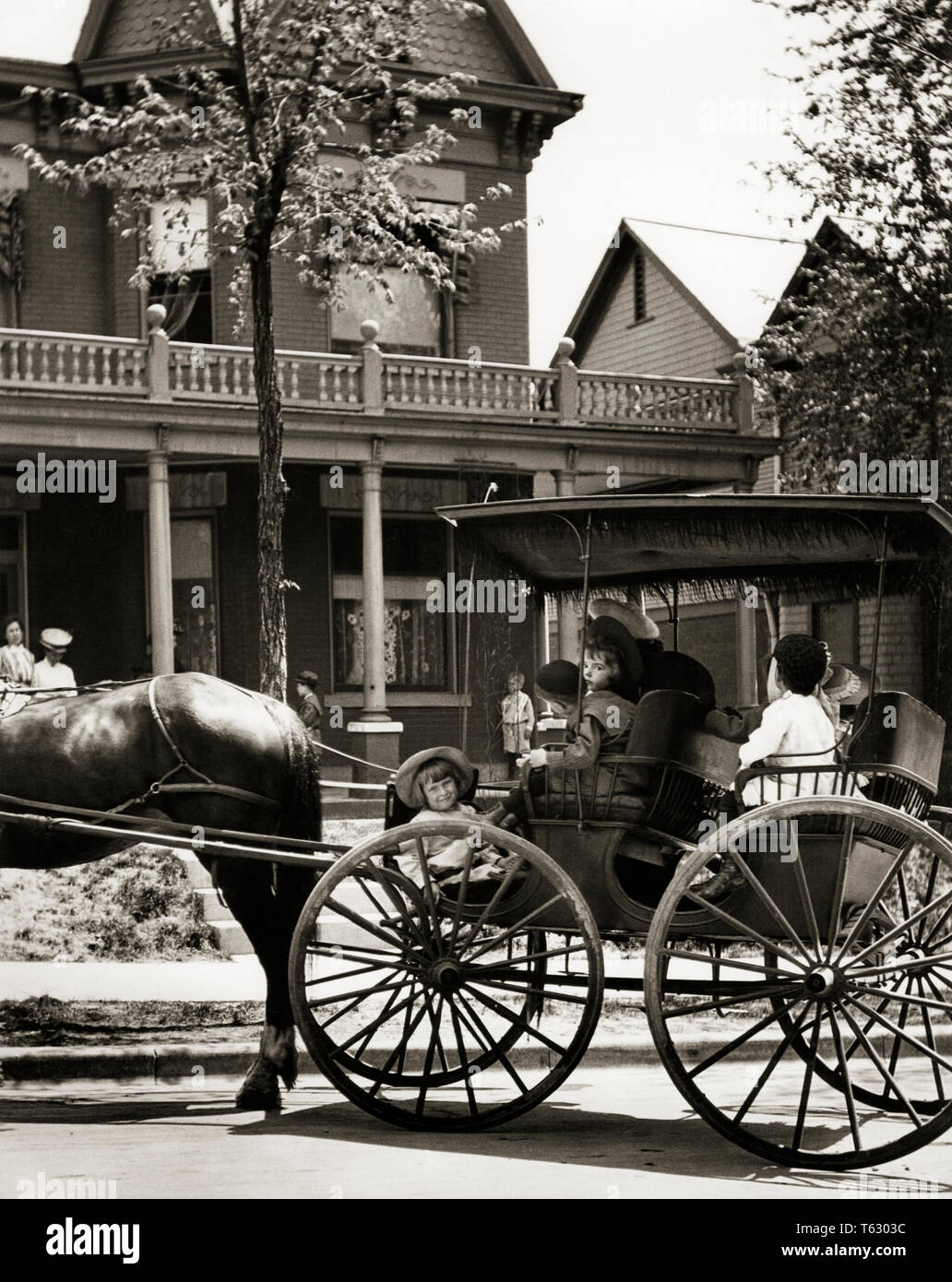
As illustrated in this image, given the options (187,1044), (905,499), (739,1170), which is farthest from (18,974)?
(905,499)

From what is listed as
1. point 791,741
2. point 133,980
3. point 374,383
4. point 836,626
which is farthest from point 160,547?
point 791,741

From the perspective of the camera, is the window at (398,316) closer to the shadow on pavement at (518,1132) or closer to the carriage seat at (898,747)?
the shadow on pavement at (518,1132)

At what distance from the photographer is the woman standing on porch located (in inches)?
638

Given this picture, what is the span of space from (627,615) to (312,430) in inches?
472

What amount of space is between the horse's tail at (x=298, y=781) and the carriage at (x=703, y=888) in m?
0.43

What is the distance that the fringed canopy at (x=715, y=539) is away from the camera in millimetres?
6457

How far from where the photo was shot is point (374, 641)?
19.3 m

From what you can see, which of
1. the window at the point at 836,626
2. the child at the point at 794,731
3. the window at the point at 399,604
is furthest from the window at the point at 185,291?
the child at the point at 794,731

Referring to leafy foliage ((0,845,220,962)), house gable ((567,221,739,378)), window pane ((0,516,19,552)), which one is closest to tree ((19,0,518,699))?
leafy foliage ((0,845,220,962))

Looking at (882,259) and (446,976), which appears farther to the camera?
(882,259)

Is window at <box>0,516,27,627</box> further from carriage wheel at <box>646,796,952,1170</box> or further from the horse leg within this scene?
carriage wheel at <box>646,796,952,1170</box>

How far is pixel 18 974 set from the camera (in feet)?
33.0

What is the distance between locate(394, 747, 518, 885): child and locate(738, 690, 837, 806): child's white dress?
3.60 feet

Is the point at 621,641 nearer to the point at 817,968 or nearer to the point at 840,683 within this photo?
the point at 840,683
